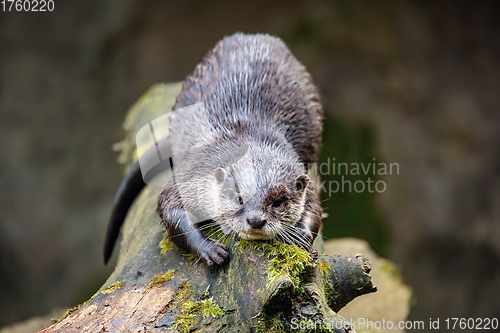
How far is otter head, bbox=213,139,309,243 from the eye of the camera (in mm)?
2570

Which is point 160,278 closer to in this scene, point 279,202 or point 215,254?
point 215,254

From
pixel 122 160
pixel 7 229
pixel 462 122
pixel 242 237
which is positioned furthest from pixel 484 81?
pixel 7 229

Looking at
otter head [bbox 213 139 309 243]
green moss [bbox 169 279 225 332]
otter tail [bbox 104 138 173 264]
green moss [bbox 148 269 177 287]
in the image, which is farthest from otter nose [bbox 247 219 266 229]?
otter tail [bbox 104 138 173 264]

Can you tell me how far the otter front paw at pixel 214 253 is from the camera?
8.41ft

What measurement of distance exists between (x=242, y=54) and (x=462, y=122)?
4.14 m

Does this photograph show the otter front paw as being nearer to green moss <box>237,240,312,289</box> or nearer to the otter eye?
green moss <box>237,240,312,289</box>

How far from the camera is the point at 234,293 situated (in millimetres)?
2389

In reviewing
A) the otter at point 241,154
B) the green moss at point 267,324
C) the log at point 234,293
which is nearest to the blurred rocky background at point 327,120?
the otter at point 241,154

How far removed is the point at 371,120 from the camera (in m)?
6.96

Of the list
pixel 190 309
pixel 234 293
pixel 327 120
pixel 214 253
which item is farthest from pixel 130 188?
pixel 327 120

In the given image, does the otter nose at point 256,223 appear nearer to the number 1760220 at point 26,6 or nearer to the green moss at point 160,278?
the green moss at point 160,278

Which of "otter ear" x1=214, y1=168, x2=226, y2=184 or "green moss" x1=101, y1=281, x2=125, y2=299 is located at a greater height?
"otter ear" x1=214, y1=168, x2=226, y2=184

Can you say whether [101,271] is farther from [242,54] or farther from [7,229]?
[242,54]

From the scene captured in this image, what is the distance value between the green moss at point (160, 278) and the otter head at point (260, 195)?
14.7 inches
